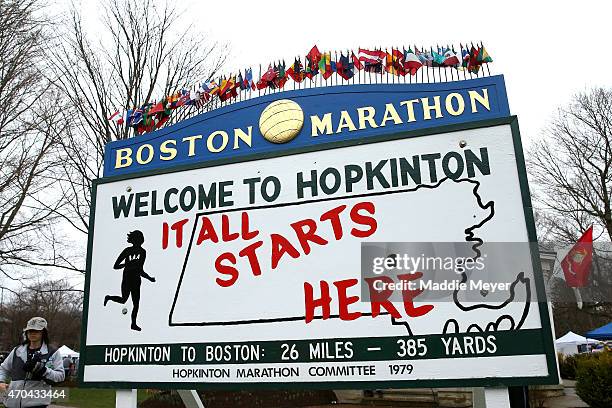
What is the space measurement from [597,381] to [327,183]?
10.0m

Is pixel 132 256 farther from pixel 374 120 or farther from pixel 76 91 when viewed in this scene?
pixel 76 91

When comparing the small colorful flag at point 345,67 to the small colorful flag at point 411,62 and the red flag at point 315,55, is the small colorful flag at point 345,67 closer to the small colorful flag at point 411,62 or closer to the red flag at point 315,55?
the red flag at point 315,55

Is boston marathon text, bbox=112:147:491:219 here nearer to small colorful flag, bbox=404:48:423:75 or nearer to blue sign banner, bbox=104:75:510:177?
blue sign banner, bbox=104:75:510:177

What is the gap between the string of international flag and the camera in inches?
145

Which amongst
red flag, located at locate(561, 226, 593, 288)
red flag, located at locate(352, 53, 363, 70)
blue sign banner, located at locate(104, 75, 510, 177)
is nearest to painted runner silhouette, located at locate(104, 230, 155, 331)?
blue sign banner, located at locate(104, 75, 510, 177)

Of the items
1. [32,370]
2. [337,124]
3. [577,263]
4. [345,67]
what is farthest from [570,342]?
[32,370]

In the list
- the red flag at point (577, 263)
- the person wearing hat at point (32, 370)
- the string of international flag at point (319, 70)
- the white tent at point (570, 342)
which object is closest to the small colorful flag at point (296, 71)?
the string of international flag at point (319, 70)

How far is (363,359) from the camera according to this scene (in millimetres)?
3043

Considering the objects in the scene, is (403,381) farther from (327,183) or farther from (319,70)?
(319,70)

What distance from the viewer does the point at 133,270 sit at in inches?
153

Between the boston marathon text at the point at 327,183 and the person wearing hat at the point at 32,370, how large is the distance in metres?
1.23

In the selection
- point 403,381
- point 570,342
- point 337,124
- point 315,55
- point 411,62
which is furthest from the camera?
point 570,342

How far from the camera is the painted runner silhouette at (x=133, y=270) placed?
381 cm

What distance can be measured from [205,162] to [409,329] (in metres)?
1.99
